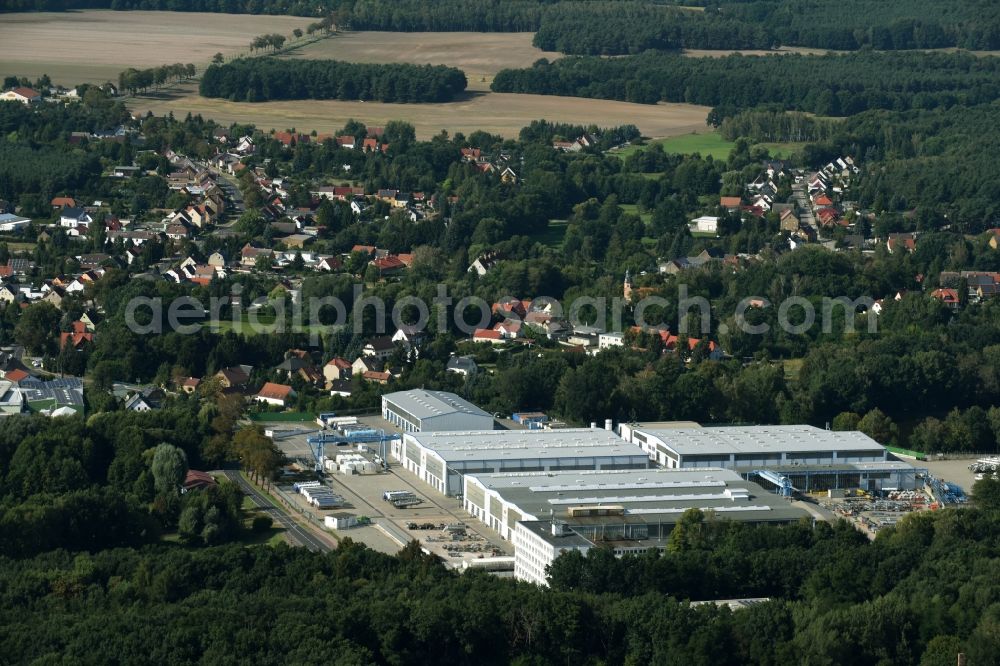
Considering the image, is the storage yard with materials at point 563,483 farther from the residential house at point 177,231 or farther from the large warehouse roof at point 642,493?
the residential house at point 177,231

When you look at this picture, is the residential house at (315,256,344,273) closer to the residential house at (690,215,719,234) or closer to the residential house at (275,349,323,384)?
the residential house at (275,349,323,384)

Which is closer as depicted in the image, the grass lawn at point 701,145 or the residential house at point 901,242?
the residential house at point 901,242

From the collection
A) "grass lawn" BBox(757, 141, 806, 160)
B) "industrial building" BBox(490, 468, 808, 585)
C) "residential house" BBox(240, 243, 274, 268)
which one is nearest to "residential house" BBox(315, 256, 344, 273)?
"residential house" BBox(240, 243, 274, 268)

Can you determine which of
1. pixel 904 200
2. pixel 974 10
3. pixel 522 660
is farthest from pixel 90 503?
pixel 974 10

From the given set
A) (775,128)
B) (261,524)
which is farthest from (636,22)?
(261,524)

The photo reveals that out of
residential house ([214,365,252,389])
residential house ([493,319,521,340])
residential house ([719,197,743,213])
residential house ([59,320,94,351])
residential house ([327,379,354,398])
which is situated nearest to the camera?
residential house ([214,365,252,389])

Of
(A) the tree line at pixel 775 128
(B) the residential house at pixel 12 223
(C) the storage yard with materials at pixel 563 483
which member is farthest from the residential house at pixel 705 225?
(C) the storage yard with materials at pixel 563 483

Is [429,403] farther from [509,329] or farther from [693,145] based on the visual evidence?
[693,145]
